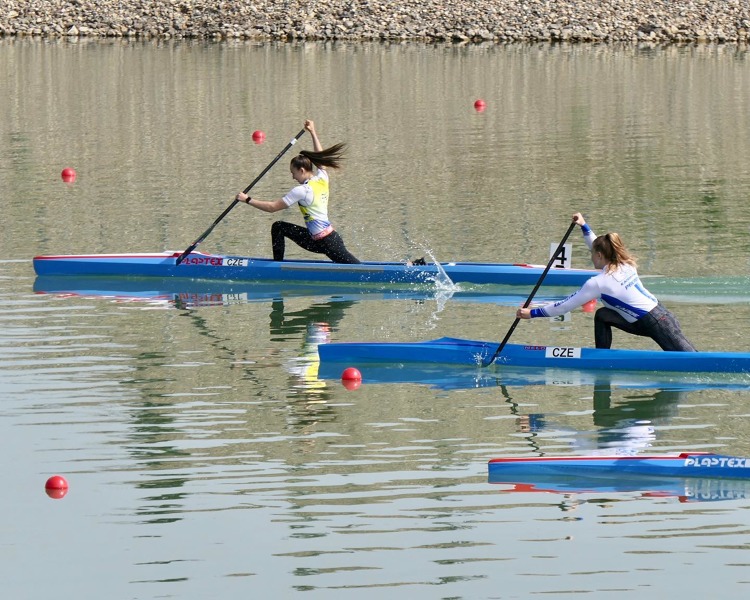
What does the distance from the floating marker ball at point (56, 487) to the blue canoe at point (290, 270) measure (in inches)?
281

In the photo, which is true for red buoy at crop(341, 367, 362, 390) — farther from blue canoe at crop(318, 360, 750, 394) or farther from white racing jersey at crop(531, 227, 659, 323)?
white racing jersey at crop(531, 227, 659, 323)

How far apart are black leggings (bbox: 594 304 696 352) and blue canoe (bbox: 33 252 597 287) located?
3.65m

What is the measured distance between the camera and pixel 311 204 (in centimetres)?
1645

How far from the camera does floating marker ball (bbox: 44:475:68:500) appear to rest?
10.1 metres

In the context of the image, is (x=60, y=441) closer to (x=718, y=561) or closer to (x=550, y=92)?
(x=718, y=561)

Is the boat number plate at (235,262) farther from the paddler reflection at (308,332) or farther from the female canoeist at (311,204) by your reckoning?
the paddler reflection at (308,332)

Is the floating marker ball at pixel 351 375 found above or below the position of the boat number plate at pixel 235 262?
below

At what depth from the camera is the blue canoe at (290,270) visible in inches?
650

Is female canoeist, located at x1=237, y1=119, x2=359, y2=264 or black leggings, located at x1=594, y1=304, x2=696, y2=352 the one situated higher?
female canoeist, located at x1=237, y1=119, x2=359, y2=264

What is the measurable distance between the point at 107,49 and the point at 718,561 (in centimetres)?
3929

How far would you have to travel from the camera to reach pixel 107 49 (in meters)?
45.5

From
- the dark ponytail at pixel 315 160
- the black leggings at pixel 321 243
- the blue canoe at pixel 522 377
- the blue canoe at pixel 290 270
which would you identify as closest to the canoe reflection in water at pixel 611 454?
the blue canoe at pixel 522 377

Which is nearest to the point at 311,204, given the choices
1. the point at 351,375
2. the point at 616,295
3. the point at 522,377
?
the point at 351,375

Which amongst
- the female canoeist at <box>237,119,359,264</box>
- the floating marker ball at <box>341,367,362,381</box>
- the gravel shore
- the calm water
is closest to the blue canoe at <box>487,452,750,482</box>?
the calm water
